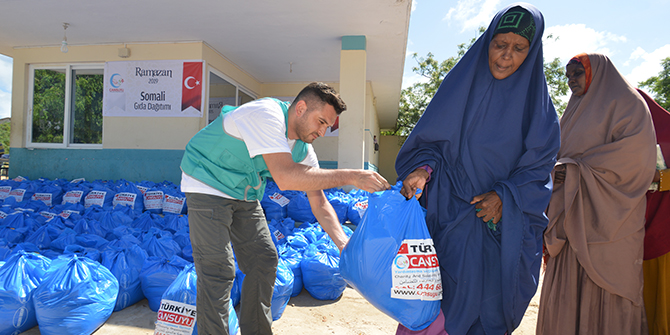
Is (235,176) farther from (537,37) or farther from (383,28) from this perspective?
(383,28)

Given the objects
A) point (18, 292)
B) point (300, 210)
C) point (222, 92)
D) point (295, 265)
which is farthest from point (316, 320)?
point (222, 92)

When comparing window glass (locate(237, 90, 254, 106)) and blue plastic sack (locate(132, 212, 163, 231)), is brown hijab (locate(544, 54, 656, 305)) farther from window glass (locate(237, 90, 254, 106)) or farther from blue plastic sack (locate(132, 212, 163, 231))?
window glass (locate(237, 90, 254, 106))

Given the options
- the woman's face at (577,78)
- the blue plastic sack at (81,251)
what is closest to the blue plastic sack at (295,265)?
the blue plastic sack at (81,251)

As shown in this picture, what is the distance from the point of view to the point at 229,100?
382 inches

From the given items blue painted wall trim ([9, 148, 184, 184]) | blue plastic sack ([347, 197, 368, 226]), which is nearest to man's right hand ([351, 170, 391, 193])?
blue plastic sack ([347, 197, 368, 226])

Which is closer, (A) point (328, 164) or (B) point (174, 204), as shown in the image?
(B) point (174, 204)

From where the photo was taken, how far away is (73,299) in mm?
2227

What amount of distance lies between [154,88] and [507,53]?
25.6 feet

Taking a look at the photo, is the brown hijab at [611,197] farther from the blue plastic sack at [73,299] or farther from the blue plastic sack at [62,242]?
the blue plastic sack at [62,242]

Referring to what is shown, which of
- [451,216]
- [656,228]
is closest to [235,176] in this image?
[451,216]

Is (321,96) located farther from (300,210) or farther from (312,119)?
(300,210)

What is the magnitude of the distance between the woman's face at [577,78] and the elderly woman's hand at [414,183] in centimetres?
139

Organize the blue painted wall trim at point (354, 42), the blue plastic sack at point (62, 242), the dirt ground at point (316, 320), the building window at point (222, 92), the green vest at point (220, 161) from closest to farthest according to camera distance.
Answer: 1. the green vest at point (220, 161)
2. the dirt ground at point (316, 320)
3. the blue plastic sack at point (62, 242)
4. the blue painted wall trim at point (354, 42)
5. the building window at point (222, 92)

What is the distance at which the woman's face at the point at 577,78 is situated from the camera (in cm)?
233
